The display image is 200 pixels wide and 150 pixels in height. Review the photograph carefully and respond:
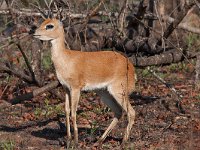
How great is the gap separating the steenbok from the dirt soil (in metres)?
0.34

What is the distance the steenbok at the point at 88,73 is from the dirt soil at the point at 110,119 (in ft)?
1.12

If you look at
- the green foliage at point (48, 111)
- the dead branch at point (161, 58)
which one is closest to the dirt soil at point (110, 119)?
the green foliage at point (48, 111)

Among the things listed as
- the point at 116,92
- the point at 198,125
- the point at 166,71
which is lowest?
the point at 166,71

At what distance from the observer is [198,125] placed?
8.14 metres

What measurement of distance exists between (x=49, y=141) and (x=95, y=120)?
135 centimetres

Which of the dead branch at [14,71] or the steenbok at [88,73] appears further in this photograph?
the dead branch at [14,71]

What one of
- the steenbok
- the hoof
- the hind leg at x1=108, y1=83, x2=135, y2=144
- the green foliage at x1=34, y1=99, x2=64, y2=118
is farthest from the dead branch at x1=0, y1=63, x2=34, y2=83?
the hoof

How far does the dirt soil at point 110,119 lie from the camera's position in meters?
7.55

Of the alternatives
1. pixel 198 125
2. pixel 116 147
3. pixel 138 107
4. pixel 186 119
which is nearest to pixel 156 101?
pixel 138 107

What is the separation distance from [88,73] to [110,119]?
1.48 meters

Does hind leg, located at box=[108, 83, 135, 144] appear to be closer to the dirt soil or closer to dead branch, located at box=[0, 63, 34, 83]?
the dirt soil

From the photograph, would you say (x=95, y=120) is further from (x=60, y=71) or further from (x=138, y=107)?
(x=60, y=71)

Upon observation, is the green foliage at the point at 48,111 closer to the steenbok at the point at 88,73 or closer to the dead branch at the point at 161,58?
the dead branch at the point at 161,58

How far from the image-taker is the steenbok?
7488 millimetres
